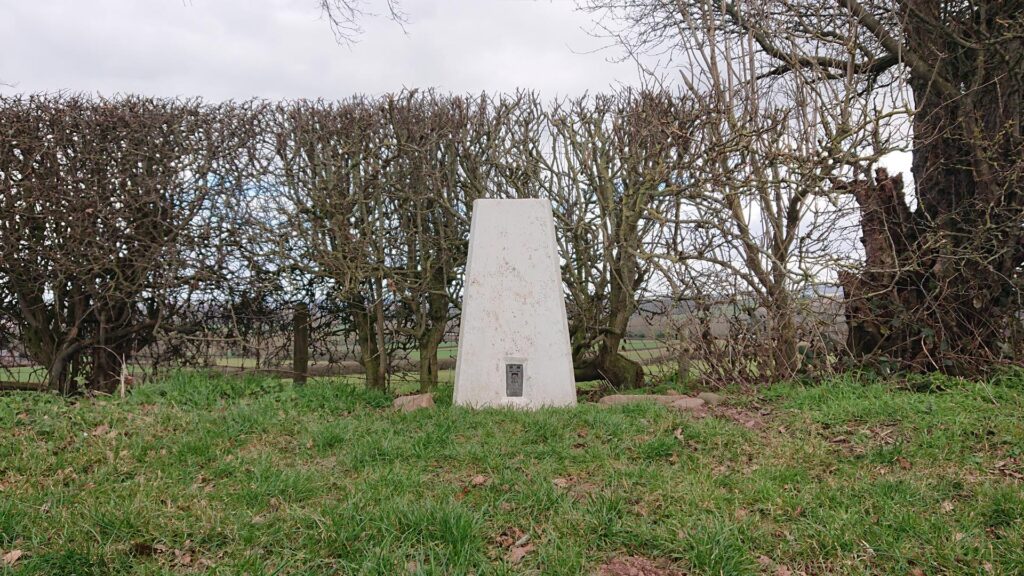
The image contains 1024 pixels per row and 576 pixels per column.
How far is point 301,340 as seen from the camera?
745 centimetres

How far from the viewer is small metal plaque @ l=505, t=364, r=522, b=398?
5910mm

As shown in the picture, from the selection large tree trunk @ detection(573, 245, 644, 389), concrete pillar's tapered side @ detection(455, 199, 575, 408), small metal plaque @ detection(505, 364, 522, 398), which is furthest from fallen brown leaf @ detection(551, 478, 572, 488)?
large tree trunk @ detection(573, 245, 644, 389)

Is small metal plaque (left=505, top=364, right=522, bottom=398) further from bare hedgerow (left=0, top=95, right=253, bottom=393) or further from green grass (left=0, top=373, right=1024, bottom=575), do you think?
bare hedgerow (left=0, top=95, right=253, bottom=393)

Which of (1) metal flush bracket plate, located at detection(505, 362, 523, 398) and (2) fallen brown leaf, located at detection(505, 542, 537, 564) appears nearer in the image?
(2) fallen brown leaf, located at detection(505, 542, 537, 564)

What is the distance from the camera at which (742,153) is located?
651cm

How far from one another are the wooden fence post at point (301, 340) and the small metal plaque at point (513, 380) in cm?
272

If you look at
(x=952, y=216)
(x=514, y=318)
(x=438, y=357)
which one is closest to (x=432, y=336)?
(x=438, y=357)

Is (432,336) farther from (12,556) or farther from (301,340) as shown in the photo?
(12,556)

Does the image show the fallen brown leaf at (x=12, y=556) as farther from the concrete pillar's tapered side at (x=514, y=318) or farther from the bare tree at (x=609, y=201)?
the bare tree at (x=609, y=201)

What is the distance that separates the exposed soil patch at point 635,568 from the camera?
2846 mm

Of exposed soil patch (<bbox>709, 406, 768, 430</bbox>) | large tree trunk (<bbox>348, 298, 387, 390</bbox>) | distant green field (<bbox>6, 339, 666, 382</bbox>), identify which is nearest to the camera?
exposed soil patch (<bbox>709, 406, 768, 430</bbox>)

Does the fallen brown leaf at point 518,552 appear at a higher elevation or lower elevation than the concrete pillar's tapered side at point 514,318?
lower

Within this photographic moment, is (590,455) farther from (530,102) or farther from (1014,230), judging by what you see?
(1014,230)

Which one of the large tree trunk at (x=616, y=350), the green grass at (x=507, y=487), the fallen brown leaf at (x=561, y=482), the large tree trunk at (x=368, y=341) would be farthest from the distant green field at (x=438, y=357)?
the fallen brown leaf at (x=561, y=482)
